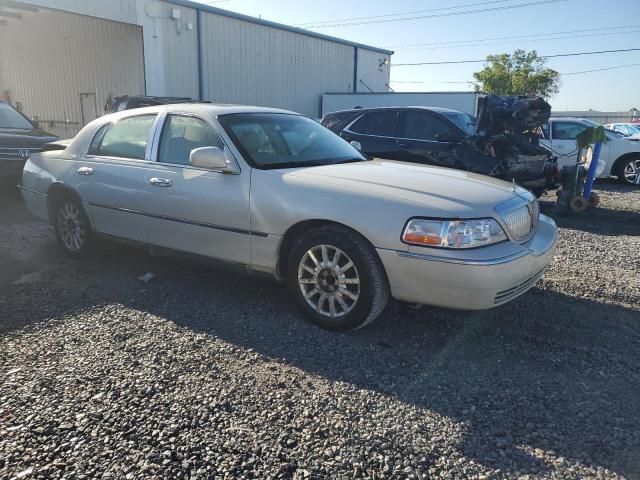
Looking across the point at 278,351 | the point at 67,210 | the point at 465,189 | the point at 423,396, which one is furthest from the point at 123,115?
the point at 423,396

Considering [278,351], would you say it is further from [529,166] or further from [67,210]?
[529,166]

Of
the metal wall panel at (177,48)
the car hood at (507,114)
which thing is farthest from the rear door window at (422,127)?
the metal wall panel at (177,48)

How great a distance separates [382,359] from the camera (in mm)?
3395

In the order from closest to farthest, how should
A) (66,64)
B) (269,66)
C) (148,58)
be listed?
1. (148,58)
2. (66,64)
3. (269,66)

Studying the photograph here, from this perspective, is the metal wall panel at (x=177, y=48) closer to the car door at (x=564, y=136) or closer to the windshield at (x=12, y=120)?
the windshield at (x=12, y=120)

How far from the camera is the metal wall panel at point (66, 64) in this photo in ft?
50.9

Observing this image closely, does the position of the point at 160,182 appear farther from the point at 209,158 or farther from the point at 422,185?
the point at 422,185

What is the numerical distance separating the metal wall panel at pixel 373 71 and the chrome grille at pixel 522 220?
22175mm

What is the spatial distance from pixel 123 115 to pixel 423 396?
3.86 m

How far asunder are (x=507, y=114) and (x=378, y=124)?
210 centimetres

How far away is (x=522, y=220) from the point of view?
3.77 metres

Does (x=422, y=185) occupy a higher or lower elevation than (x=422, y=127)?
lower

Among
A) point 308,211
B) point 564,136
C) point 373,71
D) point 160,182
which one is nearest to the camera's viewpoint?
point 308,211

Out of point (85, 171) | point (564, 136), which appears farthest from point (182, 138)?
point (564, 136)
